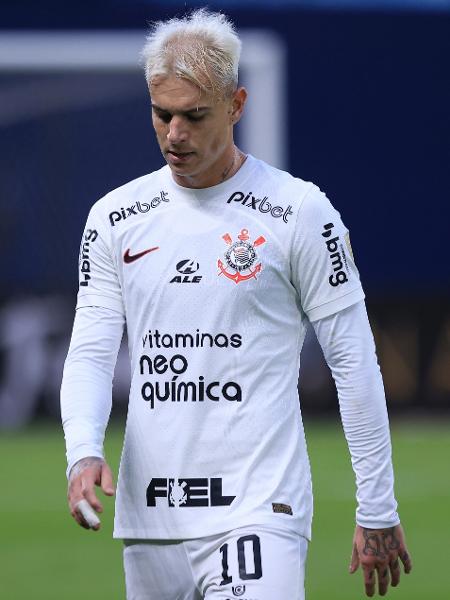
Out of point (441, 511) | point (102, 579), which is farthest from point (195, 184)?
point (441, 511)

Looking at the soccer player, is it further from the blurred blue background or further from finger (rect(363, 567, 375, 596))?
the blurred blue background

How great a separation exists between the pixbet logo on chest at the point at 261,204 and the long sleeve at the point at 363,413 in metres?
0.32

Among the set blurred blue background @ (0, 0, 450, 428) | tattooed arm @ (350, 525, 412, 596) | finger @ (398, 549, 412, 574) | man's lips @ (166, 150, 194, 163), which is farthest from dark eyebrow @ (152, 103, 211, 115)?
blurred blue background @ (0, 0, 450, 428)

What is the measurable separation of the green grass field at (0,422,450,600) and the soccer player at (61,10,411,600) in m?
4.38

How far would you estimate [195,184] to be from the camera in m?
4.75

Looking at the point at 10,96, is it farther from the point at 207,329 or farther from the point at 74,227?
the point at 207,329

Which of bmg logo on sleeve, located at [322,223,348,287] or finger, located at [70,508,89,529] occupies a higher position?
bmg logo on sleeve, located at [322,223,348,287]

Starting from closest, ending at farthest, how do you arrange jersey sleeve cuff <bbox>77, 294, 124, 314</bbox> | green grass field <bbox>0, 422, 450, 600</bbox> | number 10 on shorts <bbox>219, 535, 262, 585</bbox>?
number 10 on shorts <bbox>219, 535, 262, 585</bbox>
jersey sleeve cuff <bbox>77, 294, 124, 314</bbox>
green grass field <bbox>0, 422, 450, 600</bbox>

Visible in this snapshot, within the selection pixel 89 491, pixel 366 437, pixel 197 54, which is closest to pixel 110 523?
pixel 366 437

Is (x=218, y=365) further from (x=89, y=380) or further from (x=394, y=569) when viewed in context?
(x=394, y=569)

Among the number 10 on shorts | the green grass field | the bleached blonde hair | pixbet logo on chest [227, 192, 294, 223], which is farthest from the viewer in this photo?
the green grass field

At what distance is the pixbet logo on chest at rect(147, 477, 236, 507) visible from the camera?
4555 millimetres

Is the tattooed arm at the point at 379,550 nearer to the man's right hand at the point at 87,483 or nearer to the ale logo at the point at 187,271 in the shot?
the man's right hand at the point at 87,483

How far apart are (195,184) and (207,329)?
439 millimetres
